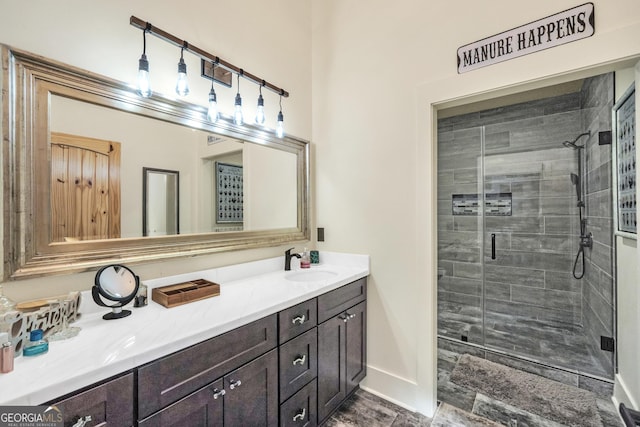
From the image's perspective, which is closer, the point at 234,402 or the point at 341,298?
the point at 234,402

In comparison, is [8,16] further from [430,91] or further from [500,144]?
[500,144]

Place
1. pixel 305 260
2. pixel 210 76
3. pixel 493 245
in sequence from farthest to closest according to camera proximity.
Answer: pixel 493 245
pixel 305 260
pixel 210 76

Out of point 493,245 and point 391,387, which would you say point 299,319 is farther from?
point 493,245

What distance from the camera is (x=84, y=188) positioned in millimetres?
1201

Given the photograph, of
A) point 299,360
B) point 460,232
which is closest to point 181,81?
point 299,360

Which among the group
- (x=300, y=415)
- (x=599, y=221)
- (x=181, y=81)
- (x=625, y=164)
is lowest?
(x=300, y=415)

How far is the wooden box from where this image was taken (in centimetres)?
126

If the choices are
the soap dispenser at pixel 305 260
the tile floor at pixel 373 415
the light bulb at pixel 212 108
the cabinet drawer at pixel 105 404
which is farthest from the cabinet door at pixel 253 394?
the light bulb at pixel 212 108

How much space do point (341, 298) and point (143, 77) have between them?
1.58 m

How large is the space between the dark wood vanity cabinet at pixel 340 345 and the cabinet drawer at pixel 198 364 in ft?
1.46

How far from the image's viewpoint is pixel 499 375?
7.34ft

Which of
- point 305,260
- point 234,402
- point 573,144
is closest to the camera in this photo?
point 234,402

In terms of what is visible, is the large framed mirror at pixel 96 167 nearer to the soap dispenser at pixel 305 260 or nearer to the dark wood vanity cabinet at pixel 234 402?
the soap dispenser at pixel 305 260

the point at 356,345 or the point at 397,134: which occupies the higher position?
the point at 397,134
